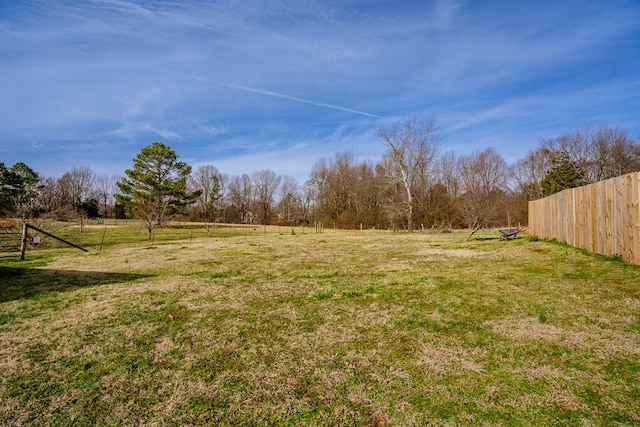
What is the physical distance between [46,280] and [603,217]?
13.6m

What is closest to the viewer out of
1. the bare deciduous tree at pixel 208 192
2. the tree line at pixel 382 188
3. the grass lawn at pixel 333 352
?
the grass lawn at pixel 333 352

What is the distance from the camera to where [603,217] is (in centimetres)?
743

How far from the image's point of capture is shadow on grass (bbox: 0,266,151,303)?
6.71 m

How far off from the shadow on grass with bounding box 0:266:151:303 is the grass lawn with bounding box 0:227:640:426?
161mm

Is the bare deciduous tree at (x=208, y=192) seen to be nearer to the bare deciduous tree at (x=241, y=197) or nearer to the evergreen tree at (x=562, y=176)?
the bare deciduous tree at (x=241, y=197)

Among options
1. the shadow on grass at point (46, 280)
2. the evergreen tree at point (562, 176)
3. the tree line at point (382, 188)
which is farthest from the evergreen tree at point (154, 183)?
the evergreen tree at point (562, 176)

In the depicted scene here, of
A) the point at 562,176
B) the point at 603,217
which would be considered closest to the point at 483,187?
the point at 562,176

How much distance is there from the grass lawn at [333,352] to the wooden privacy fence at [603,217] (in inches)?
25.0

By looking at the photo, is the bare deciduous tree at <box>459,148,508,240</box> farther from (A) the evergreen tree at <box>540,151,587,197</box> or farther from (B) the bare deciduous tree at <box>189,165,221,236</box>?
(B) the bare deciduous tree at <box>189,165,221,236</box>

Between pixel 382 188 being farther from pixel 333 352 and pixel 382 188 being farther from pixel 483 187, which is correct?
pixel 333 352

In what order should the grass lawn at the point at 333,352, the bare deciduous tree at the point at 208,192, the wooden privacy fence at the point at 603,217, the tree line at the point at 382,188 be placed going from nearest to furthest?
the grass lawn at the point at 333,352, the wooden privacy fence at the point at 603,217, the tree line at the point at 382,188, the bare deciduous tree at the point at 208,192

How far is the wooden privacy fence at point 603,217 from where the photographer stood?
6348mm

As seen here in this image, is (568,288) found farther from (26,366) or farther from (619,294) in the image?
(26,366)

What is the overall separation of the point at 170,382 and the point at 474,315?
3938mm
